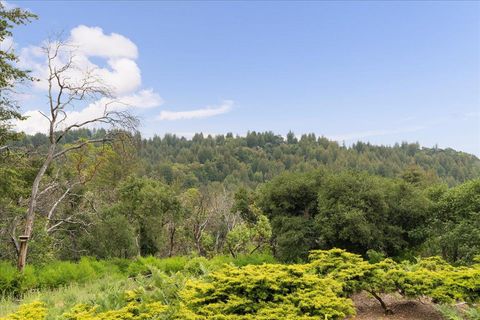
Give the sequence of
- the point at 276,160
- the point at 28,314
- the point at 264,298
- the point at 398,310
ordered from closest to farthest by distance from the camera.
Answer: the point at 28,314 → the point at 264,298 → the point at 398,310 → the point at 276,160

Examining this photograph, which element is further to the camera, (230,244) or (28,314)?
(230,244)

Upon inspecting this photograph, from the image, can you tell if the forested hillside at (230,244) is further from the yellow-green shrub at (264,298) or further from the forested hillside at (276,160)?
the forested hillside at (276,160)

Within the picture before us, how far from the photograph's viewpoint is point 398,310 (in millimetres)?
8281

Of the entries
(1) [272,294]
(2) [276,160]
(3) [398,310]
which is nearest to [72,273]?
(1) [272,294]

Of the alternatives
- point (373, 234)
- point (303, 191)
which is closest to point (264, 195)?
point (303, 191)

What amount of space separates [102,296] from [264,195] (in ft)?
31.2

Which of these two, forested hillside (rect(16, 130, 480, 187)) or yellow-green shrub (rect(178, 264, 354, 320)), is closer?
yellow-green shrub (rect(178, 264, 354, 320))

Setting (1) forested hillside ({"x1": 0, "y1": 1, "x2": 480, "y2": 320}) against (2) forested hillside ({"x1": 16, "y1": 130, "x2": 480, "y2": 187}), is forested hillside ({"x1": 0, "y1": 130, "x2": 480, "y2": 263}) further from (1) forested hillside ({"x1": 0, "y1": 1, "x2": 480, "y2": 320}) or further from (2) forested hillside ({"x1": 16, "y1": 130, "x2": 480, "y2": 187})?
(2) forested hillside ({"x1": 16, "y1": 130, "x2": 480, "y2": 187})

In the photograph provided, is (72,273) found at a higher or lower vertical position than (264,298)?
lower

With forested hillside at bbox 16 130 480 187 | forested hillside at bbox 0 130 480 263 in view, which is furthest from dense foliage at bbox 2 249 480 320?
forested hillside at bbox 16 130 480 187

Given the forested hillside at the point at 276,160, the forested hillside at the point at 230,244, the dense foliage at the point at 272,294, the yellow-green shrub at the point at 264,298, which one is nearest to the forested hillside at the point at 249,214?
the forested hillside at the point at 230,244

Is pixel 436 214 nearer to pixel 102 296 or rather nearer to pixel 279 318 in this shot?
pixel 279 318

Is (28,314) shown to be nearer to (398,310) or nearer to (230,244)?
(398,310)

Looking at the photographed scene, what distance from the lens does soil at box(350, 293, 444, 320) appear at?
7852mm
